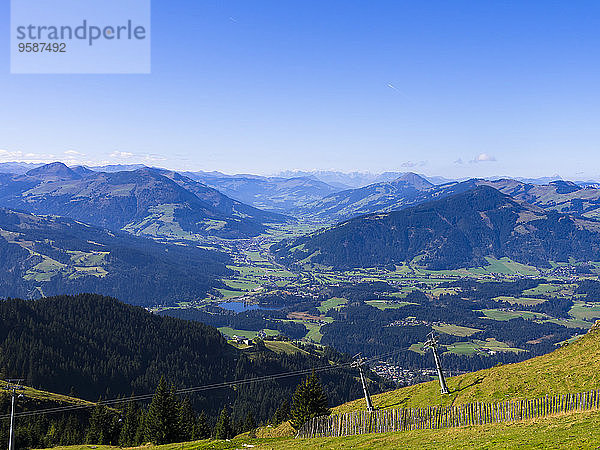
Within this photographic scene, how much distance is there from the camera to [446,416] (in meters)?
55.4

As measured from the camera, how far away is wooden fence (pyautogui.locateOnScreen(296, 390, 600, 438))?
48.7m

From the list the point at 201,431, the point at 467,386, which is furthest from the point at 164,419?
the point at 467,386

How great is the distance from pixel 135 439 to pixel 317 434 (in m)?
54.0

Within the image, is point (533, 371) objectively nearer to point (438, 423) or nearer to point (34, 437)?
point (438, 423)

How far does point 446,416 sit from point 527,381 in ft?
42.9

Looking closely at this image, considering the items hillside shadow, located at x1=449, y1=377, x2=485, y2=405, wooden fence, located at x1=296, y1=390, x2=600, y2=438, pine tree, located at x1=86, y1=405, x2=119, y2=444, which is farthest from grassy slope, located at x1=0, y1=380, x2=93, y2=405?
hillside shadow, located at x1=449, y1=377, x2=485, y2=405

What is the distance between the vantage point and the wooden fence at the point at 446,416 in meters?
48.7

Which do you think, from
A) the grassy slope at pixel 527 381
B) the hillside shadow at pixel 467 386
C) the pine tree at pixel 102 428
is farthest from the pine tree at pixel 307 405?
the pine tree at pixel 102 428

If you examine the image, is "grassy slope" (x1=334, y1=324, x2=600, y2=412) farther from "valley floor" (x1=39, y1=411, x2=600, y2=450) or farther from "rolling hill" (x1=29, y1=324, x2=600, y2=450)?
"valley floor" (x1=39, y1=411, x2=600, y2=450)

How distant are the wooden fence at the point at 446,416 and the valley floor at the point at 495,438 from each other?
556cm

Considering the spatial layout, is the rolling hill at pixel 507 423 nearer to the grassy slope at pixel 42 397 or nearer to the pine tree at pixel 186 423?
the pine tree at pixel 186 423

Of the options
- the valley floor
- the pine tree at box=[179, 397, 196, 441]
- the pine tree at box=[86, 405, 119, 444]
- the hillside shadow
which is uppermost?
the valley floor

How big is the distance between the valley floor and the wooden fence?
18.2ft

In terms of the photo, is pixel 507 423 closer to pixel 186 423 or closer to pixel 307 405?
pixel 307 405
